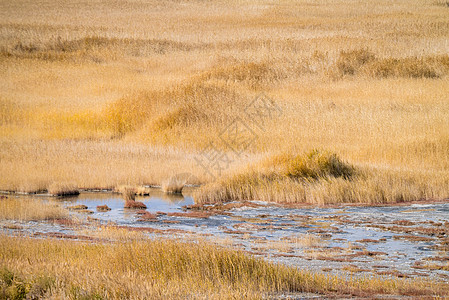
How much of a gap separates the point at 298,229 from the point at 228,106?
1922 centimetres

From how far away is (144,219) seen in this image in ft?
48.7

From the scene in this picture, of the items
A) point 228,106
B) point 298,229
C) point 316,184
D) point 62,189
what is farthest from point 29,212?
point 228,106

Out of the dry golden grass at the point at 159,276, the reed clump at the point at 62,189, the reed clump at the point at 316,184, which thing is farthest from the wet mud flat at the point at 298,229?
the dry golden grass at the point at 159,276

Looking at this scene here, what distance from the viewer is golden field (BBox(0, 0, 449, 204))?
20.0 metres

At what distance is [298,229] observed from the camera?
1360cm

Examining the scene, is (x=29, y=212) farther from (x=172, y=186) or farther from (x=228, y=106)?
(x=228, y=106)

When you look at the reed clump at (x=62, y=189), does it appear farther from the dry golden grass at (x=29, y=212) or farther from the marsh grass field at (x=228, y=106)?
the dry golden grass at (x=29, y=212)

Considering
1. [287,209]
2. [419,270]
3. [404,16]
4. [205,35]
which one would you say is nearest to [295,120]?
[287,209]

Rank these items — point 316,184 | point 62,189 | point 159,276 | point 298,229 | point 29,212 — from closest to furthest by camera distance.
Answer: point 159,276 < point 298,229 < point 29,212 < point 316,184 < point 62,189

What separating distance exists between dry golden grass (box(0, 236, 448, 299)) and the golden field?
8209 millimetres

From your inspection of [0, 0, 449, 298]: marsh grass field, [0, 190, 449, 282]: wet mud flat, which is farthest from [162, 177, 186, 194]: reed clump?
[0, 190, 449, 282]: wet mud flat

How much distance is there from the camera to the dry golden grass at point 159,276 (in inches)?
300

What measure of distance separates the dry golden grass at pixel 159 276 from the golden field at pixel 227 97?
323 inches

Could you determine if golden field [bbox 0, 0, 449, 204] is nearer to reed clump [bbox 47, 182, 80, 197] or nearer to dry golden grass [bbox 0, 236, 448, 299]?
reed clump [bbox 47, 182, 80, 197]
